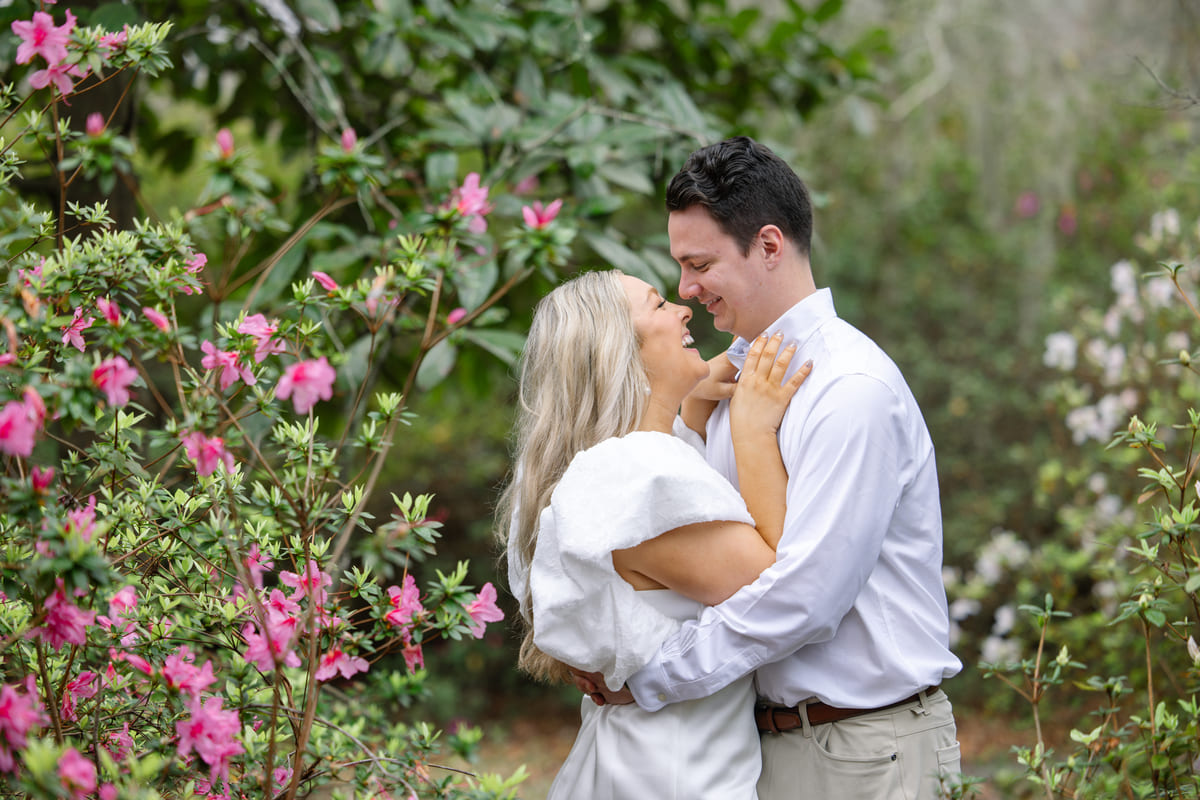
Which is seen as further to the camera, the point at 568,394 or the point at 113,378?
the point at 568,394

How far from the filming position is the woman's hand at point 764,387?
6.40ft

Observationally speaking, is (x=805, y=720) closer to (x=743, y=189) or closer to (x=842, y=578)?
(x=842, y=578)

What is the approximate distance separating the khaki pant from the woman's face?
74cm

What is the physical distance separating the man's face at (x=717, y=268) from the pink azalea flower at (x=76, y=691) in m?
1.36

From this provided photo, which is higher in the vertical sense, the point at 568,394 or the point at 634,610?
the point at 568,394

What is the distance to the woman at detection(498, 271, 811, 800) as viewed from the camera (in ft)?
5.93

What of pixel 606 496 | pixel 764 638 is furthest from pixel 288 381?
pixel 764 638

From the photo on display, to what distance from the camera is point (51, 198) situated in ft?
9.72

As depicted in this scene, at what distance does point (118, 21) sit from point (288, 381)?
1.62m

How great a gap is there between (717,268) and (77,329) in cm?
126

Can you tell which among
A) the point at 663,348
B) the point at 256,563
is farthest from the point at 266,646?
the point at 663,348

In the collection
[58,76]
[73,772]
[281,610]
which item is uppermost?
[58,76]

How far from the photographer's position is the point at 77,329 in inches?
64.4

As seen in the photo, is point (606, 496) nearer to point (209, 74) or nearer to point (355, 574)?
point (355, 574)
